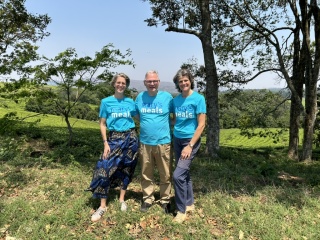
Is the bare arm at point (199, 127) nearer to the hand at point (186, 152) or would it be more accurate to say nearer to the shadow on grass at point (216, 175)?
the hand at point (186, 152)

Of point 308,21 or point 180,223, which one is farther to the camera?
point 308,21

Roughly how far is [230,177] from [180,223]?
2510 mm

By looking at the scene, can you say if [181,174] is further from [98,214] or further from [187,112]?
[98,214]

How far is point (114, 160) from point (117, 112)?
768mm

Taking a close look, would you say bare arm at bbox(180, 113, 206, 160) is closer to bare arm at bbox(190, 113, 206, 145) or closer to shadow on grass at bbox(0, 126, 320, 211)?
bare arm at bbox(190, 113, 206, 145)

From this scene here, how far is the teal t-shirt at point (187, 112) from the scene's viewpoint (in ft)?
13.0

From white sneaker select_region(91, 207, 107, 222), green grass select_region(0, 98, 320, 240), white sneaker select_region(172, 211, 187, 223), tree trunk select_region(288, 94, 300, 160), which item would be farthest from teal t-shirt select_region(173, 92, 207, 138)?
tree trunk select_region(288, 94, 300, 160)

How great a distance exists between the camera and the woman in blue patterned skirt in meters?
4.26

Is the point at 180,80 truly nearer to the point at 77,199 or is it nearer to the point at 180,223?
the point at 180,223

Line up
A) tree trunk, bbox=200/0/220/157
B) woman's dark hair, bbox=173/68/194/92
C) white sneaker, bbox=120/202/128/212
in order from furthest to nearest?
tree trunk, bbox=200/0/220/157 < white sneaker, bbox=120/202/128/212 < woman's dark hair, bbox=173/68/194/92

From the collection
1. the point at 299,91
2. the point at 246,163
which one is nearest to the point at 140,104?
the point at 246,163

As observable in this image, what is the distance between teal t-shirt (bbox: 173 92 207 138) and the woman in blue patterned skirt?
0.71 meters

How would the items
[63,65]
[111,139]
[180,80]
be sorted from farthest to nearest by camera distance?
[63,65] < [111,139] < [180,80]

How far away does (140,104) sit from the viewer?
4215 mm
